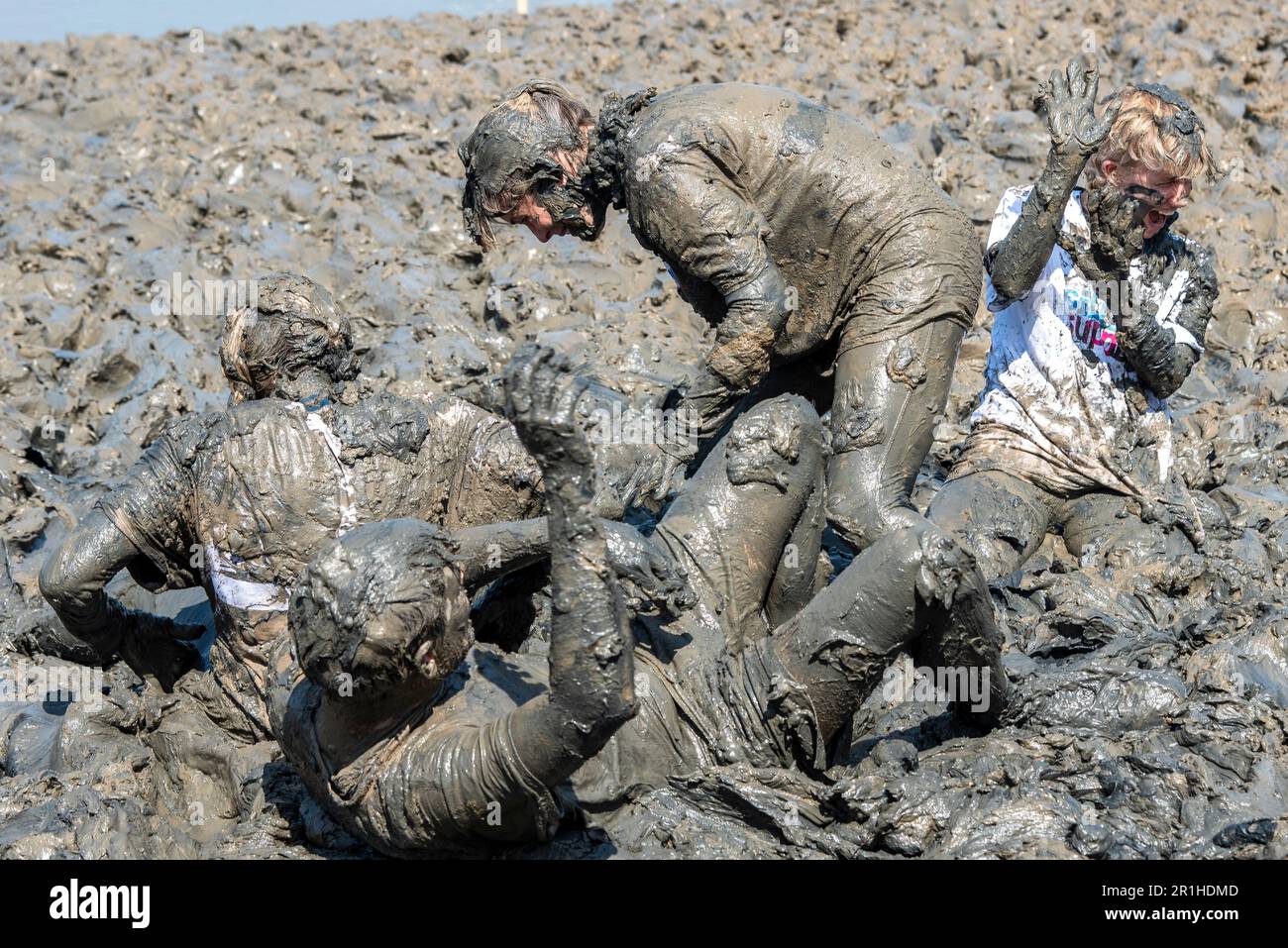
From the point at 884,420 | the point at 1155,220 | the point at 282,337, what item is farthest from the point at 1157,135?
the point at 282,337

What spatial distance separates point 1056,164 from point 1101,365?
113 centimetres

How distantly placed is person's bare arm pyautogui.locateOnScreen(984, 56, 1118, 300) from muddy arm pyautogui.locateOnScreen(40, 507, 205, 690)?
10.5 feet

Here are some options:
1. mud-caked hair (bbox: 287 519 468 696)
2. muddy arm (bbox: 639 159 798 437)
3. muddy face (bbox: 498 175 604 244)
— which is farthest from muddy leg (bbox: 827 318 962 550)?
mud-caked hair (bbox: 287 519 468 696)

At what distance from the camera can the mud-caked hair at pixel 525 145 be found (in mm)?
4508

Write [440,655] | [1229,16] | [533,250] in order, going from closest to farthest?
1. [440,655]
2. [533,250]
3. [1229,16]

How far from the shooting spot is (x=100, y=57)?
1135 cm

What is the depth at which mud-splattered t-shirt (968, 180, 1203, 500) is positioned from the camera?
18.0ft

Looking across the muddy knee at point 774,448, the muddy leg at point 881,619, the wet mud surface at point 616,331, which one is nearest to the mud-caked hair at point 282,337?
the wet mud surface at point 616,331

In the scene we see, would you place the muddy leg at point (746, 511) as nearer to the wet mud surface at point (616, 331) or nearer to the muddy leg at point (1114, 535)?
the wet mud surface at point (616, 331)

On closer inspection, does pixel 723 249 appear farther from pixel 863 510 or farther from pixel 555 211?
pixel 863 510

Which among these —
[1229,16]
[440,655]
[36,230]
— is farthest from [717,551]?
[1229,16]

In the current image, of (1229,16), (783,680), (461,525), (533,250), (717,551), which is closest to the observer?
(783,680)

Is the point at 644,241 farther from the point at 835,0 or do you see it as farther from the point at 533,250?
the point at 835,0
